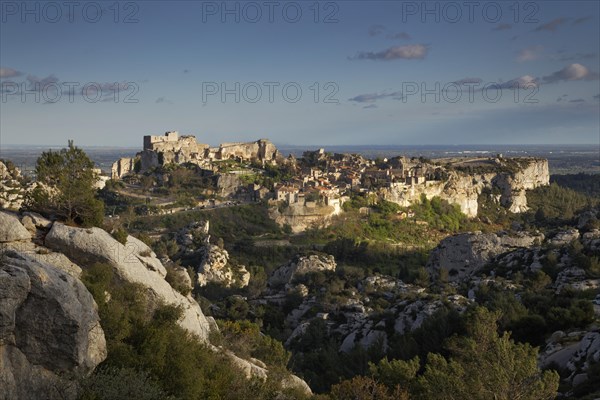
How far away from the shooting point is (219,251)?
149ft

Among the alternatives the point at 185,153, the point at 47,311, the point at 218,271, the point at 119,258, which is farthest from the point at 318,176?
the point at 47,311

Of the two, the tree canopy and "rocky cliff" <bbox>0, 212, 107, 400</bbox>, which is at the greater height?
the tree canopy

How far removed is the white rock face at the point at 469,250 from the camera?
4100 cm

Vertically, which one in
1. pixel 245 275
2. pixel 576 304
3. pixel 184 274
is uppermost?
pixel 184 274

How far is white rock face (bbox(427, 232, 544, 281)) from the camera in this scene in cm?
4100

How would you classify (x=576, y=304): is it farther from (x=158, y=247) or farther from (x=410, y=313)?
(x=158, y=247)

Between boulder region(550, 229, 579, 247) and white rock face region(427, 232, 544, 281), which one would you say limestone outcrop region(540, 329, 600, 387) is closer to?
white rock face region(427, 232, 544, 281)

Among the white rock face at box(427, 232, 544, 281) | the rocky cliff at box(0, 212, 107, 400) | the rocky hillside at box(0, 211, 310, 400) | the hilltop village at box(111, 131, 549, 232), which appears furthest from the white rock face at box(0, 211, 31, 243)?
the hilltop village at box(111, 131, 549, 232)

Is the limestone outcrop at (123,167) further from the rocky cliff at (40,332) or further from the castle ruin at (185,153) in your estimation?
the rocky cliff at (40,332)

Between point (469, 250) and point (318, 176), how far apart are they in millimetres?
42354

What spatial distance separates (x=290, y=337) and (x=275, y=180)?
50.7m

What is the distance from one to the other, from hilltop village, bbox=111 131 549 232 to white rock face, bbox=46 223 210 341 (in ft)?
159

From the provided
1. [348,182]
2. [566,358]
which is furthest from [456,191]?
[566,358]

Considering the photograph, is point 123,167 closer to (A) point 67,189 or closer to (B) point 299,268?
(B) point 299,268
